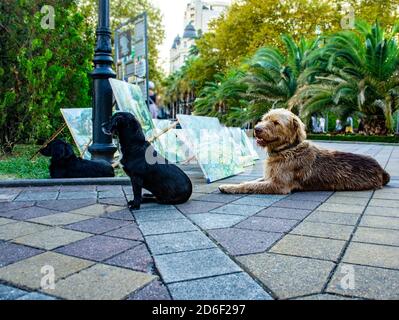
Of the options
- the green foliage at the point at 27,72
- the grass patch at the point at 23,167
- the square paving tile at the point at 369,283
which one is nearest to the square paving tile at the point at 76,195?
the grass patch at the point at 23,167

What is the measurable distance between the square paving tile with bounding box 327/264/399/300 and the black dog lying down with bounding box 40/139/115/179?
4.53m

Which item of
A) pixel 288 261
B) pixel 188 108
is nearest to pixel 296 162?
pixel 288 261

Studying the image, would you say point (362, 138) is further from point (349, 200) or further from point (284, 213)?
point (284, 213)

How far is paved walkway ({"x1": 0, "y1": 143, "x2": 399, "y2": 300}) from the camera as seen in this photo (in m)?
2.09

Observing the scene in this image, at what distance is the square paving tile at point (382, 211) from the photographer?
3.94m

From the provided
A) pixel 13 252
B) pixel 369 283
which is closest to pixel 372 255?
pixel 369 283

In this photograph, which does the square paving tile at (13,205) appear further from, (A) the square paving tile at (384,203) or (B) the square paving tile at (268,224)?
(A) the square paving tile at (384,203)

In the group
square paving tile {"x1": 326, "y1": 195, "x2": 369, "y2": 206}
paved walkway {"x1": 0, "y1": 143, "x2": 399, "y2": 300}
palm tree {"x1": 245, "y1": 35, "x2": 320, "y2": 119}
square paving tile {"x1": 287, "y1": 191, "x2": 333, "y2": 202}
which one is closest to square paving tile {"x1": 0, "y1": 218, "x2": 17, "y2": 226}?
paved walkway {"x1": 0, "y1": 143, "x2": 399, "y2": 300}

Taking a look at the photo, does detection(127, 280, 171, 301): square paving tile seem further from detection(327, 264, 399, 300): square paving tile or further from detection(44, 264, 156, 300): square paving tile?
detection(327, 264, 399, 300): square paving tile

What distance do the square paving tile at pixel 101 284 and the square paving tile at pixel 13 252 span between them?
0.58 metres

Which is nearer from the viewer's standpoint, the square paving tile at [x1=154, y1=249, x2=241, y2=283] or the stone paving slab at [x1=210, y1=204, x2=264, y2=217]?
the square paving tile at [x1=154, y1=249, x2=241, y2=283]

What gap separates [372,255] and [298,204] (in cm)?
183
